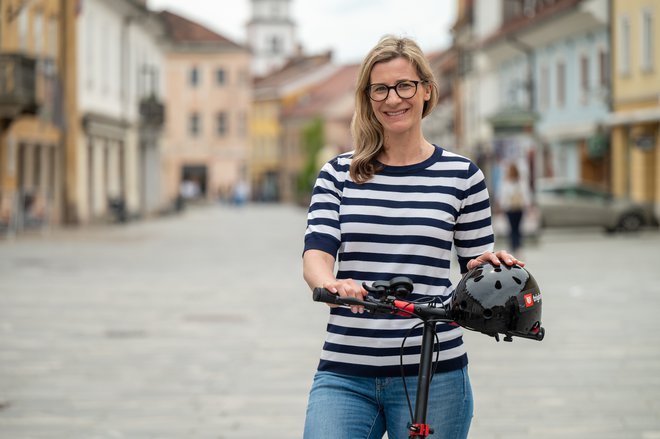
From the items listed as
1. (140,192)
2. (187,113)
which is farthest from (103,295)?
(187,113)

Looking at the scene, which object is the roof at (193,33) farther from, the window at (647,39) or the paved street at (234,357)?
the paved street at (234,357)

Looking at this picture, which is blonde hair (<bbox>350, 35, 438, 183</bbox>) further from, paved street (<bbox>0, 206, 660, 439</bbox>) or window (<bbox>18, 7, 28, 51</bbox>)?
window (<bbox>18, 7, 28, 51</bbox>)

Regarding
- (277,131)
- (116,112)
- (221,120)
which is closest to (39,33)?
(116,112)

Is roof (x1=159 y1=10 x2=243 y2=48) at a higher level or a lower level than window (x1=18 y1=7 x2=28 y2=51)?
higher

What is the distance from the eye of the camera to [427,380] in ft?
13.0

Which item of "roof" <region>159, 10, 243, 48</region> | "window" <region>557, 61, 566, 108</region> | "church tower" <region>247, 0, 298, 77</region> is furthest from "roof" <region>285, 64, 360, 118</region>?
"window" <region>557, 61, 566, 108</region>

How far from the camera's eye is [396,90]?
4172 millimetres

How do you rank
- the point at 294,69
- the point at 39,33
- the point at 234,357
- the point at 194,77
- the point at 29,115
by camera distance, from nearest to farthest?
the point at 234,357 < the point at 29,115 < the point at 39,33 < the point at 194,77 < the point at 294,69

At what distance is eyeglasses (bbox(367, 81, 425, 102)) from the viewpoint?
13.7 ft

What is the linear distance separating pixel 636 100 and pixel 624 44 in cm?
229

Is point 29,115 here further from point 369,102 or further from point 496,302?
point 496,302

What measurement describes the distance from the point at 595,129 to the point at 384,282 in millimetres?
43423

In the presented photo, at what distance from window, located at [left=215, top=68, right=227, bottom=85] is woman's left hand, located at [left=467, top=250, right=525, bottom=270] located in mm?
105994

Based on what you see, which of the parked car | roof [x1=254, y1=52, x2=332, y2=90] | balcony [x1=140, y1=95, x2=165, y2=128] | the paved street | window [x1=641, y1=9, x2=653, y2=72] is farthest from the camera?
roof [x1=254, y1=52, x2=332, y2=90]
